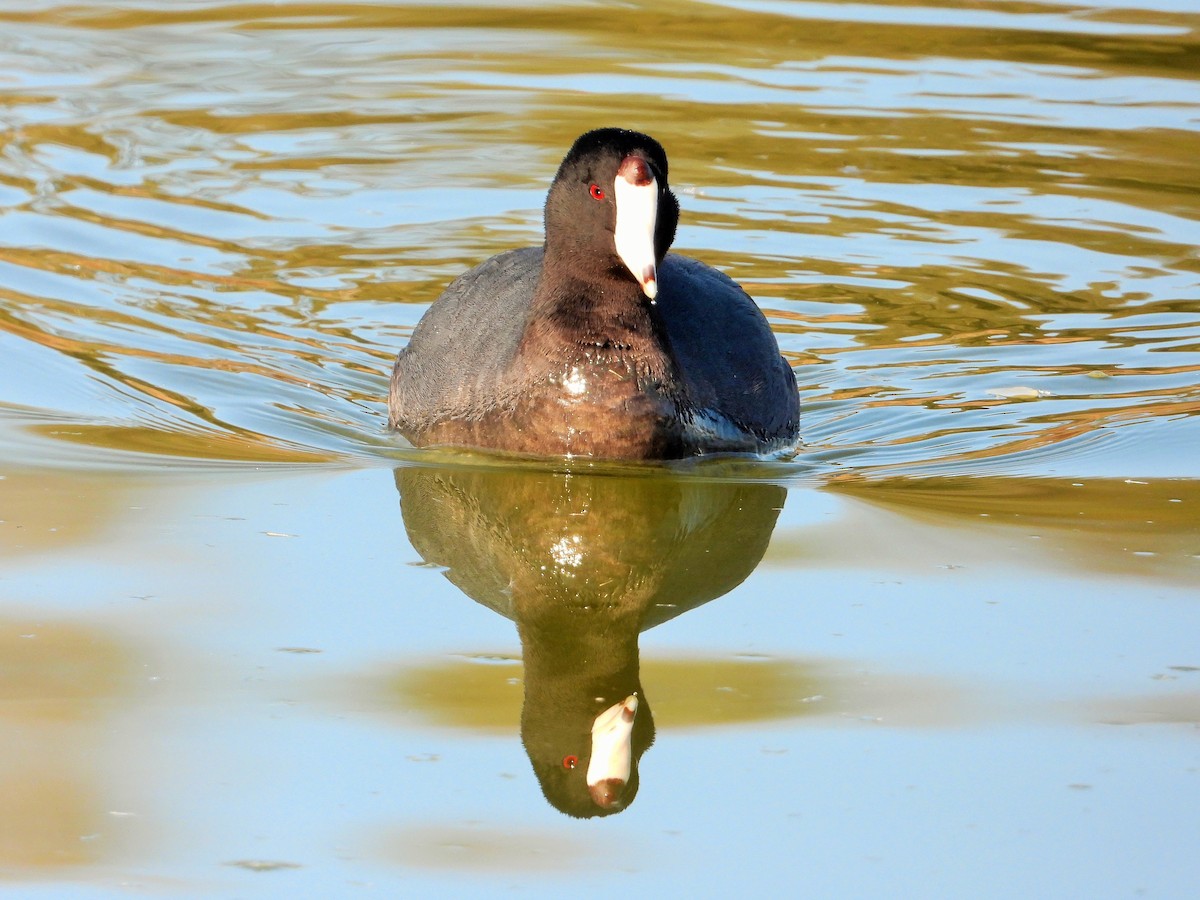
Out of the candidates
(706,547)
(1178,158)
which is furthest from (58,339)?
(1178,158)

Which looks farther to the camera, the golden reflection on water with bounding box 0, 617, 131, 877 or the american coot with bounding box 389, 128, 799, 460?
the american coot with bounding box 389, 128, 799, 460

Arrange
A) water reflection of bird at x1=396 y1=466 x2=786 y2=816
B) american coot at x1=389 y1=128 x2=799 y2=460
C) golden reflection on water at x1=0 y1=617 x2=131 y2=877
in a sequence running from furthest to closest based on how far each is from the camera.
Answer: american coot at x1=389 y1=128 x2=799 y2=460 < water reflection of bird at x1=396 y1=466 x2=786 y2=816 < golden reflection on water at x1=0 y1=617 x2=131 y2=877

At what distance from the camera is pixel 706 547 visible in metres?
4.31

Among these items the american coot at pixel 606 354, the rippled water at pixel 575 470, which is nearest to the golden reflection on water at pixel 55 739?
the rippled water at pixel 575 470

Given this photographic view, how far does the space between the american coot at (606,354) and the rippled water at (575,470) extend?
0.53 feet

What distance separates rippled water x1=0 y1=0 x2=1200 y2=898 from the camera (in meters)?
3.08

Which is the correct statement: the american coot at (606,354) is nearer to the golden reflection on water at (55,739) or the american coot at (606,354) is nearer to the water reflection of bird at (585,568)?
the water reflection of bird at (585,568)

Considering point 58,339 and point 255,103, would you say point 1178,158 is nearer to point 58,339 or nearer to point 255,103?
point 255,103

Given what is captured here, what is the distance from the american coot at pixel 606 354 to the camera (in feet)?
15.6

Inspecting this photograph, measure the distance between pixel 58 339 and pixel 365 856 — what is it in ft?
12.7

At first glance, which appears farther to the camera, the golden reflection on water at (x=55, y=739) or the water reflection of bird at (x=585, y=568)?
the water reflection of bird at (x=585, y=568)

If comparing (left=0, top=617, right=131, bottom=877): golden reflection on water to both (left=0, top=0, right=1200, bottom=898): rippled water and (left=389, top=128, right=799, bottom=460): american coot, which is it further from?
(left=389, top=128, right=799, bottom=460): american coot

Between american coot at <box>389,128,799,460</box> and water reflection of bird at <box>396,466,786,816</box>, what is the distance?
16cm

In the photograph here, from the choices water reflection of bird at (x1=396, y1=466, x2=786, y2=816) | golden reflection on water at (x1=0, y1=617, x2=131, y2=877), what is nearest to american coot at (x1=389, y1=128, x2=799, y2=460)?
water reflection of bird at (x1=396, y1=466, x2=786, y2=816)
